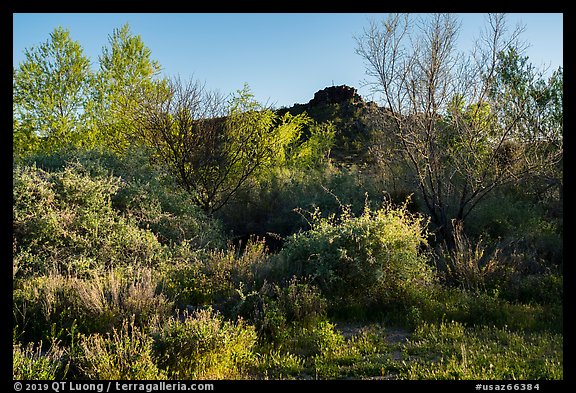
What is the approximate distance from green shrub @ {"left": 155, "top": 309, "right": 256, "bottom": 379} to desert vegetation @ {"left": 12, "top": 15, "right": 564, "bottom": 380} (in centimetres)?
2

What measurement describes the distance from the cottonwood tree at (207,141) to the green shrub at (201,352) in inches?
368

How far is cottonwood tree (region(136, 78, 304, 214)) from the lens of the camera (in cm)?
1489

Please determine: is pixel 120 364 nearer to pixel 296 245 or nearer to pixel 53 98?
pixel 296 245

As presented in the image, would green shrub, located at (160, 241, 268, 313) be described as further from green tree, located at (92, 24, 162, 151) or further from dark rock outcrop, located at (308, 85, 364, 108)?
dark rock outcrop, located at (308, 85, 364, 108)

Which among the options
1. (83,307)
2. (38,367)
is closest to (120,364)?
(38,367)

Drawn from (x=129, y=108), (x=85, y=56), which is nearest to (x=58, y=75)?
(x=85, y=56)

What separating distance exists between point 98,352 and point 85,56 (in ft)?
64.3

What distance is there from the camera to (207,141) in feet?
49.6

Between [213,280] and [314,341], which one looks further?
[213,280]

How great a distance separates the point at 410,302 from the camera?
7.18 meters

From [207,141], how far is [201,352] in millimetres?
11031

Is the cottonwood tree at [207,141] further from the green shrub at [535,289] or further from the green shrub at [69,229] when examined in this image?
the green shrub at [535,289]

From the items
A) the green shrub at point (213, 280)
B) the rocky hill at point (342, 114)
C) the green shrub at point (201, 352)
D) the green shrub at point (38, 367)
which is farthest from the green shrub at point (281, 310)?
the rocky hill at point (342, 114)

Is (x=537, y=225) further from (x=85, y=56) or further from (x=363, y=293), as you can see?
(x=85, y=56)
